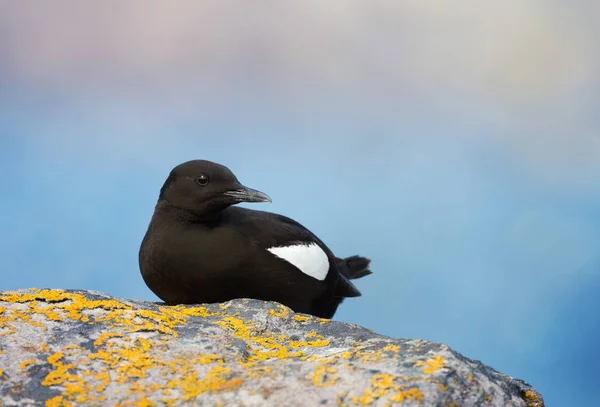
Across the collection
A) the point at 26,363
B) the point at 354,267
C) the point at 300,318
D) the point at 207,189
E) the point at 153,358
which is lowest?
the point at 26,363

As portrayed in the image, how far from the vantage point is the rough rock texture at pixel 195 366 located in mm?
2557

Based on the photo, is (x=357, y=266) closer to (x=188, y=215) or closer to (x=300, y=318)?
(x=188, y=215)

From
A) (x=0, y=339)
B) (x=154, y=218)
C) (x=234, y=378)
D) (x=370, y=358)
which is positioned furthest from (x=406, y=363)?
(x=154, y=218)

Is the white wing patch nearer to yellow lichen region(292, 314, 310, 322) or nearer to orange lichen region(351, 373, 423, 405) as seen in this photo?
yellow lichen region(292, 314, 310, 322)

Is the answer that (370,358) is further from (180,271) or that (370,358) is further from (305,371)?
(180,271)

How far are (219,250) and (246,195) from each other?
46 cm

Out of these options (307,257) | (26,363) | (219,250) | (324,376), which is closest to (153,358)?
(26,363)

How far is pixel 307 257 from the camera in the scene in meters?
5.61

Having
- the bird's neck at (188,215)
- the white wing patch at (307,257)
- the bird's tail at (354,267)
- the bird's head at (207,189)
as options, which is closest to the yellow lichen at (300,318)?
the white wing patch at (307,257)

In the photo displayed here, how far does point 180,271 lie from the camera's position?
5.23 meters

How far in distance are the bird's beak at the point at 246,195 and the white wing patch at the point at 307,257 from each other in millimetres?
397

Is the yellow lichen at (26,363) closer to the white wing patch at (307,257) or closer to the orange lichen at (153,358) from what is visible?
the orange lichen at (153,358)

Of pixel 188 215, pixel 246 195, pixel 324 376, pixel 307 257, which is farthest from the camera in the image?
pixel 307 257

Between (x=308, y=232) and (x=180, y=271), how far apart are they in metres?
1.28
